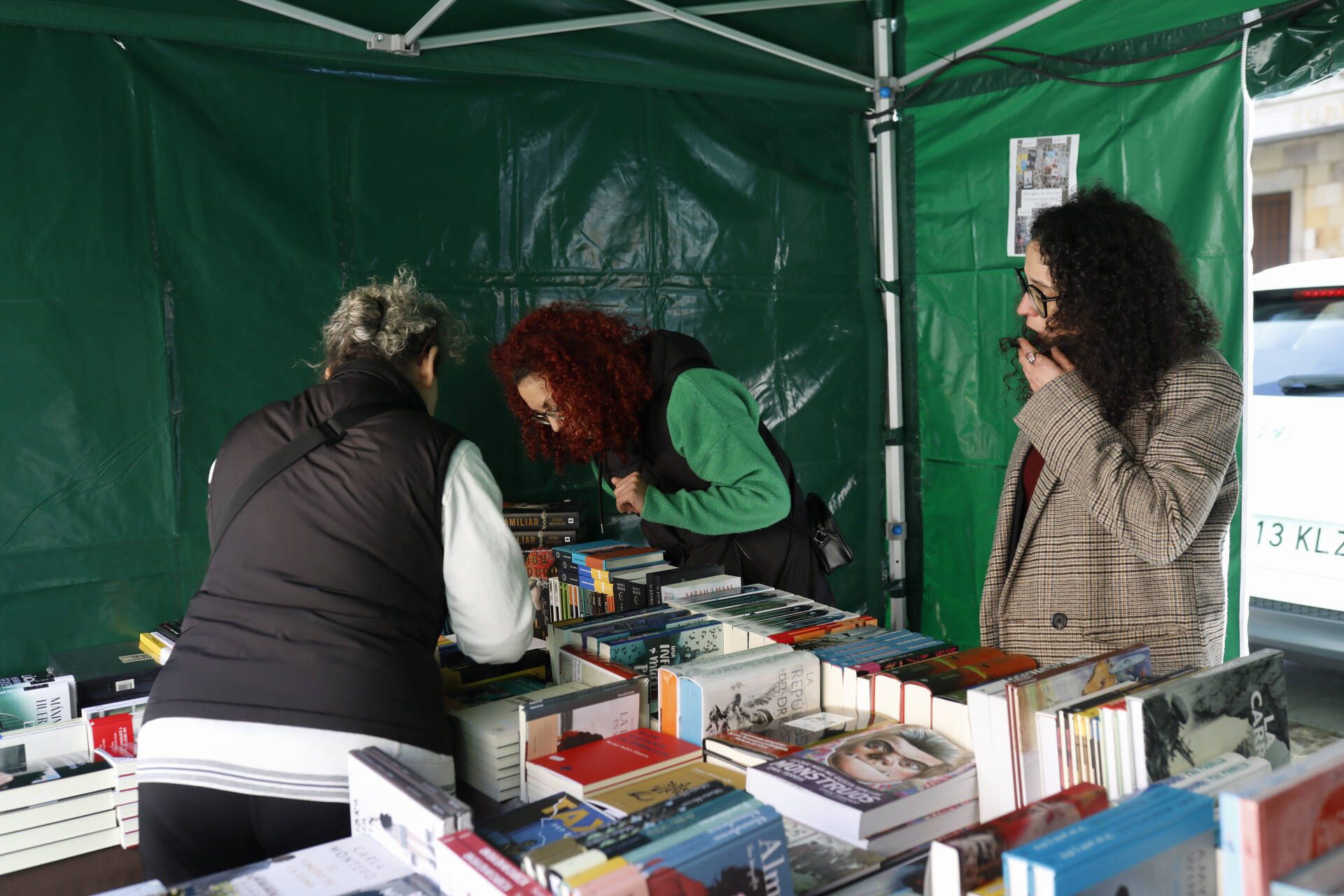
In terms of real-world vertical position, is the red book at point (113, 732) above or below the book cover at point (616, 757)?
below

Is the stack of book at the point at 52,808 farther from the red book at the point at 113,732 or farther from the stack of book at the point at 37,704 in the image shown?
the stack of book at the point at 37,704

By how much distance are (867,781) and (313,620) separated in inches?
30.1

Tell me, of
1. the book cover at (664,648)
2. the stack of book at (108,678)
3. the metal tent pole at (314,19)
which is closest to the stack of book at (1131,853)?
the book cover at (664,648)

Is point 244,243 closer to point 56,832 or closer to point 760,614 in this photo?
point 56,832

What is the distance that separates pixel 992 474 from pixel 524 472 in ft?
5.61

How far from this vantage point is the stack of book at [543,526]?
2.98 m

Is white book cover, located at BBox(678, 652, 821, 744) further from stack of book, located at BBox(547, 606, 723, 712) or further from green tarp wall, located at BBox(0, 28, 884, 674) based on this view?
green tarp wall, located at BBox(0, 28, 884, 674)

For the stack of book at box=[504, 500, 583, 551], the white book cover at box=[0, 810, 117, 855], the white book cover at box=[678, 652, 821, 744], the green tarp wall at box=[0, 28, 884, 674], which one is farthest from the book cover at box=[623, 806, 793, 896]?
the green tarp wall at box=[0, 28, 884, 674]

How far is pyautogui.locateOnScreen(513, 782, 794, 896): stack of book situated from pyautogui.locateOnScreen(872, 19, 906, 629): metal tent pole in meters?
3.14

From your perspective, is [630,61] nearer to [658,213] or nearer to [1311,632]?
[658,213]

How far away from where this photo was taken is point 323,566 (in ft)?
4.72

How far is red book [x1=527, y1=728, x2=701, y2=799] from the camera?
1377 mm

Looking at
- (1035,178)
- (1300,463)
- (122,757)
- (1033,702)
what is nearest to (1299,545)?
(1300,463)

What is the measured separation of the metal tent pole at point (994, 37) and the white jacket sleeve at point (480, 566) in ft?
8.47
